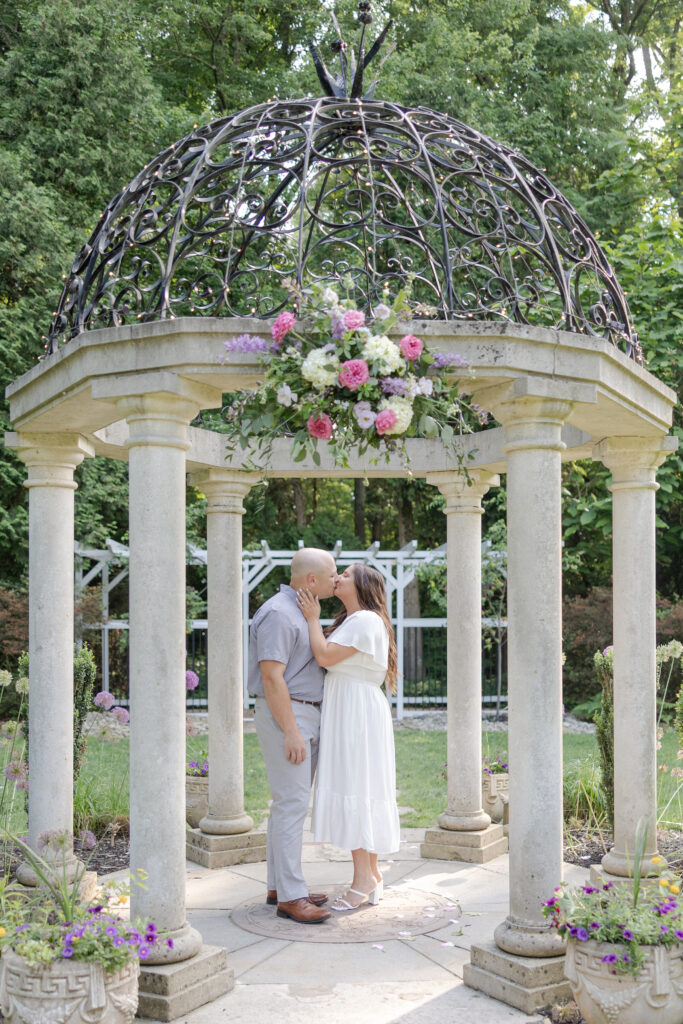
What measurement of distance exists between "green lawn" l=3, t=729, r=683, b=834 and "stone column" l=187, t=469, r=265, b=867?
120 centimetres

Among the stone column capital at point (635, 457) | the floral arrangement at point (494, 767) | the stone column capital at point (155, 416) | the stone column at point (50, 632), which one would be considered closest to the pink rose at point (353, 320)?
the stone column capital at point (155, 416)

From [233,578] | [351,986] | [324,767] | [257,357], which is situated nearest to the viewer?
[257,357]

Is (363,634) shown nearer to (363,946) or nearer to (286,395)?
(363,946)

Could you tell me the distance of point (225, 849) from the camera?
739cm

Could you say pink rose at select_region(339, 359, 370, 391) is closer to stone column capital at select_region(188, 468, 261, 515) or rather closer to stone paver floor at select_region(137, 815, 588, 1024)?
stone paver floor at select_region(137, 815, 588, 1024)

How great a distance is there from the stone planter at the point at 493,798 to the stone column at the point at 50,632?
3.81m

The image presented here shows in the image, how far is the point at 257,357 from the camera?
4.53 meters

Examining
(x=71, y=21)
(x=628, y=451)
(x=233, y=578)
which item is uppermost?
(x=71, y=21)

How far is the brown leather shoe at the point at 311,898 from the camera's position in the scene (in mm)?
6133

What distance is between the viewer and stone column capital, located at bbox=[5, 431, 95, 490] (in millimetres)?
6008

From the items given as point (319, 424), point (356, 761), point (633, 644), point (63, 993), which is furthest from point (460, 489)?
point (63, 993)

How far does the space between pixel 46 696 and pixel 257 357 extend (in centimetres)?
279

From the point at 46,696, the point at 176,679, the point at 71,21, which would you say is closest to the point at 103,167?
the point at 71,21

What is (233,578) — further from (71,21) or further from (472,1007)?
(71,21)
